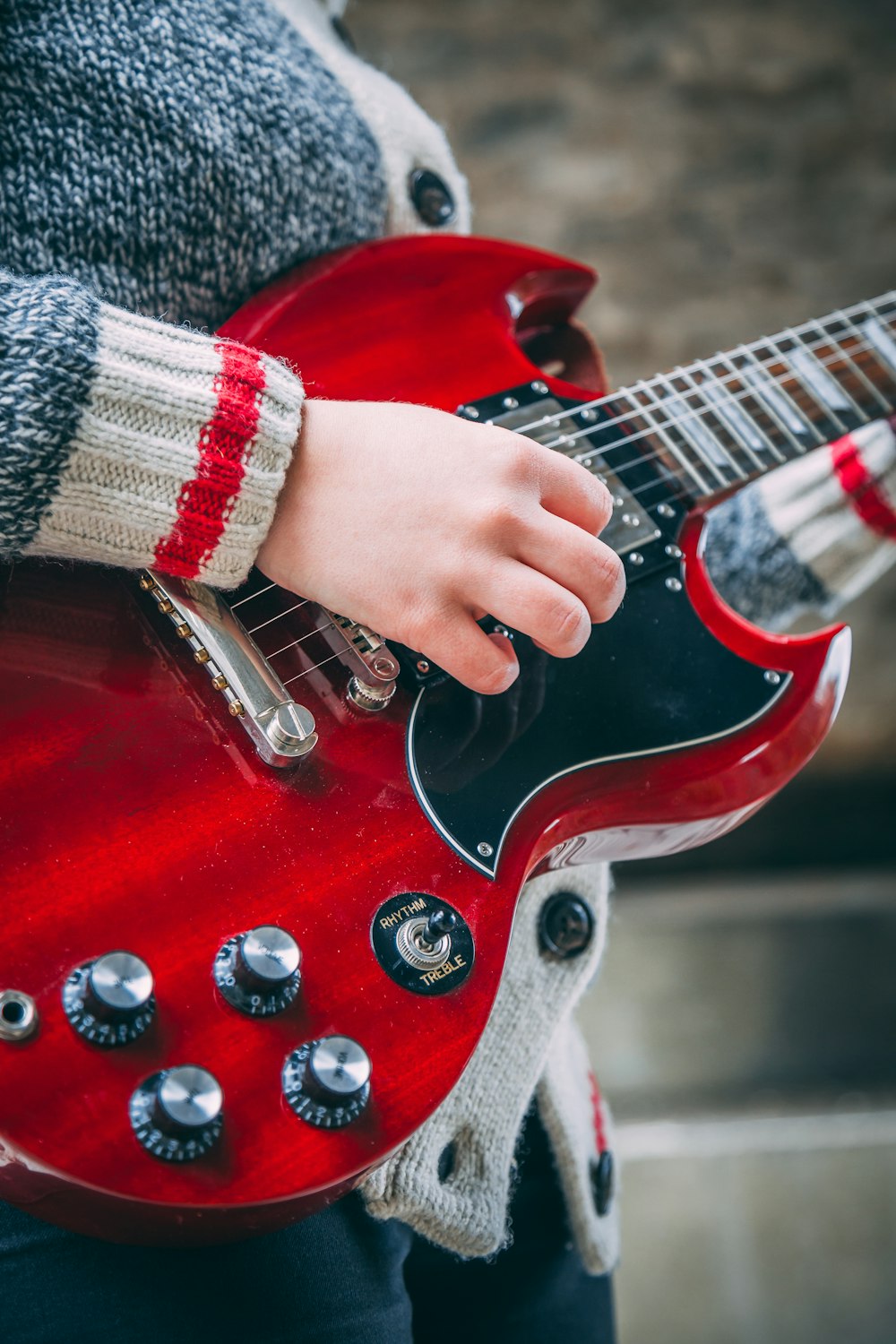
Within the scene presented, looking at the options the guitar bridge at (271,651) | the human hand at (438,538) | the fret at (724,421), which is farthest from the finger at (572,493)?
the fret at (724,421)

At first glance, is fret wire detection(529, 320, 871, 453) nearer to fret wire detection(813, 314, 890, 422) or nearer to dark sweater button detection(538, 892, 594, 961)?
fret wire detection(813, 314, 890, 422)

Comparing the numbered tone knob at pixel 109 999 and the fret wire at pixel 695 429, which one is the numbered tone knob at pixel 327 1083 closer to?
the numbered tone knob at pixel 109 999

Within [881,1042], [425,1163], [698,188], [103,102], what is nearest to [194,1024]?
[425,1163]

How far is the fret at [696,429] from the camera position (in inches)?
27.6

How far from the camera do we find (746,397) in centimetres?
75

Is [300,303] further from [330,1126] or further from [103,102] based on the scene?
[330,1126]

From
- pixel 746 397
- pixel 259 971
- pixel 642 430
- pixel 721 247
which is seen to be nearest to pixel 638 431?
pixel 642 430

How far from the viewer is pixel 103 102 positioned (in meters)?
0.55

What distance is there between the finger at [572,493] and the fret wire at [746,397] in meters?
0.25

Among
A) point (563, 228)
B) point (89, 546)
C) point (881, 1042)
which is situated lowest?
point (881, 1042)

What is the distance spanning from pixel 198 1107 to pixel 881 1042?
157 cm

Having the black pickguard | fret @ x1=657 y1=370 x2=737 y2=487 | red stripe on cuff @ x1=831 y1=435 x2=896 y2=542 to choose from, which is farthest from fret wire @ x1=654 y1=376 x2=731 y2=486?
red stripe on cuff @ x1=831 y1=435 x2=896 y2=542

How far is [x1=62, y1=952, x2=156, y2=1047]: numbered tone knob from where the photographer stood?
1.38 feet

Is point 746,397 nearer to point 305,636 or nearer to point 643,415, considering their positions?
point 643,415
